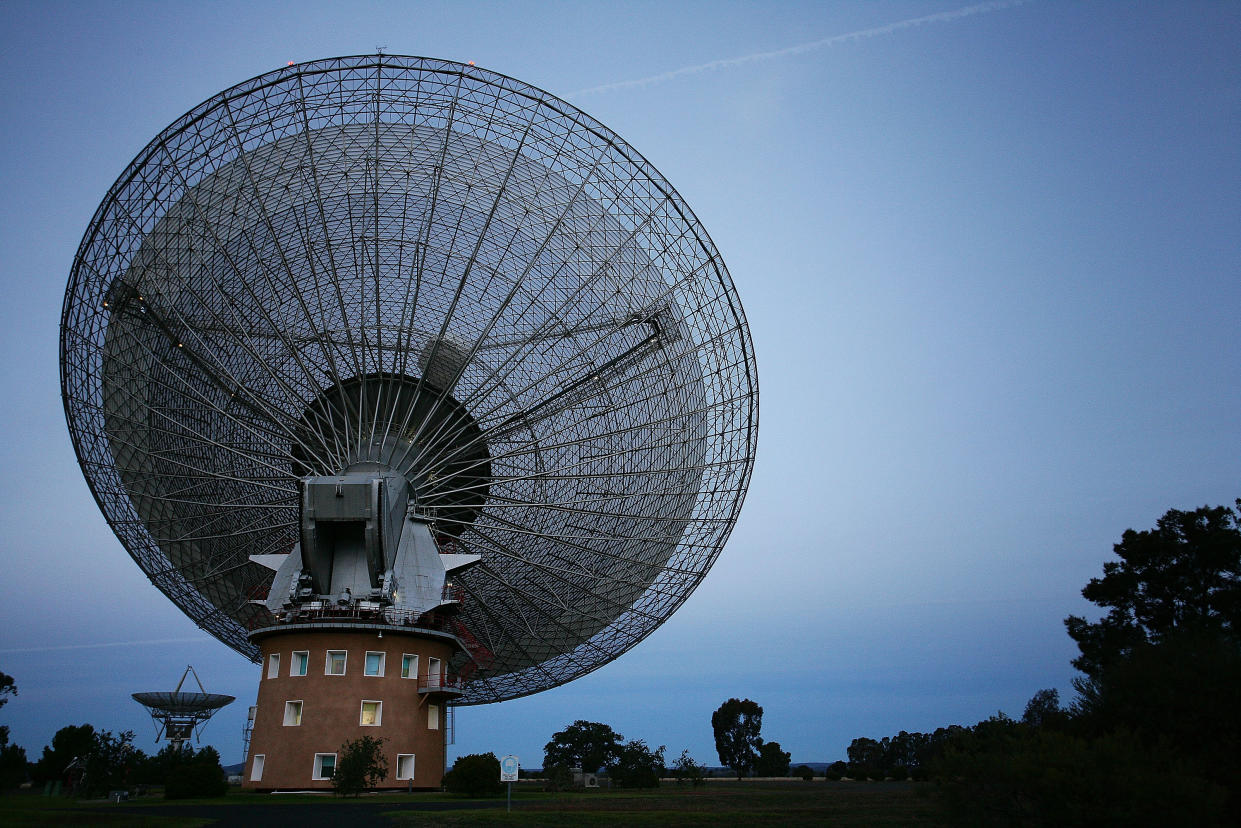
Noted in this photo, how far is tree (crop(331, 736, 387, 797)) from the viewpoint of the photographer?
3209 cm

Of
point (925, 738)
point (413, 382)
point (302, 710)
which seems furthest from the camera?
point (925, 738)

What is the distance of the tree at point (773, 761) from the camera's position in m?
113

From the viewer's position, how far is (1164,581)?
142ft

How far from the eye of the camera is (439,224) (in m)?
36.4

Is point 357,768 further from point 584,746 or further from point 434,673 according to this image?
point 584,746

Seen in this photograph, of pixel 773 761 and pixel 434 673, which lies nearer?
pixel 434 673

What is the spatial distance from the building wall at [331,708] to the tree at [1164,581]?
1159 inches

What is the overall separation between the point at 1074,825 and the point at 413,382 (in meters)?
33.5

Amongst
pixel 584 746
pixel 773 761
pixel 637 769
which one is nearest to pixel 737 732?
pixel 773 761

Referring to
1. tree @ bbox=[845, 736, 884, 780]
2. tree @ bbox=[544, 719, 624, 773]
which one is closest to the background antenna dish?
tree @ bbox=[544, 719, 624, 773]

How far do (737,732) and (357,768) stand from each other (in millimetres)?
99123

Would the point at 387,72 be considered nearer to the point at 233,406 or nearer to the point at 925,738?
the point at 233,406

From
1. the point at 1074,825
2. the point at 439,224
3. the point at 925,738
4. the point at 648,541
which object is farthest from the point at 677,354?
the point at 925,738

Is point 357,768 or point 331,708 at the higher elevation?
point 331,708
